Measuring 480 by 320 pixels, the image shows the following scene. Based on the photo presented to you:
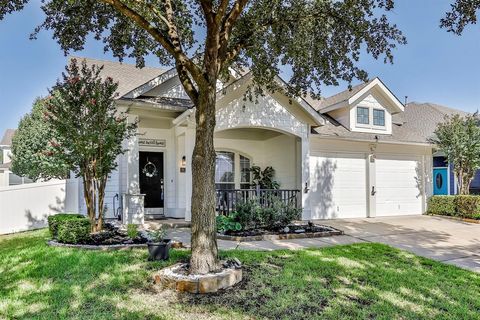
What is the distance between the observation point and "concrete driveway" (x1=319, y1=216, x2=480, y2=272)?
7.01 metres

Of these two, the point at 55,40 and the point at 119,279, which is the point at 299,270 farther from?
the point at 55,40

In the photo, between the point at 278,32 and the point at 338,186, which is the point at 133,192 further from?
the point at 338,186

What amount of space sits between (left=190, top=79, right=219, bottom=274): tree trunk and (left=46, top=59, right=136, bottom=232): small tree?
387 cm

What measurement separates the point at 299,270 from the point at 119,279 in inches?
111

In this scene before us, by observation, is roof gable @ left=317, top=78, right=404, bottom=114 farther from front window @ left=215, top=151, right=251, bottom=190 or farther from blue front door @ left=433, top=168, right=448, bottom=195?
blue front door @ left=433, top=168, right=448, bottom=195

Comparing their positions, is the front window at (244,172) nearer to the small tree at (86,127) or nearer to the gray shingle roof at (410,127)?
the gray shingle roof at (410,127)

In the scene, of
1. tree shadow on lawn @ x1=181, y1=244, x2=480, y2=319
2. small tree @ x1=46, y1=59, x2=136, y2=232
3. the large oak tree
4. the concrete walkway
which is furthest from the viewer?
small tree @ x1=46, y1=59, x2=136, y2=232

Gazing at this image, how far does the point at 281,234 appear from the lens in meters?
8.52

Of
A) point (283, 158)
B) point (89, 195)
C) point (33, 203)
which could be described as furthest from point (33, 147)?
point (283, 158)

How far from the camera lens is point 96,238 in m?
7.45

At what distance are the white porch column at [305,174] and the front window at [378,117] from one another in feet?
13.7

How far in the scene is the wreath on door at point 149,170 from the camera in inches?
467

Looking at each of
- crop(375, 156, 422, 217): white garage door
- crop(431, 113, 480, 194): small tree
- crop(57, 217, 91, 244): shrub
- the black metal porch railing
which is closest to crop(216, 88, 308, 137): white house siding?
the black metal porch railing

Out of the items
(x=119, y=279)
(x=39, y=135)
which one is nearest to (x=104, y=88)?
(x=119, y=279)
